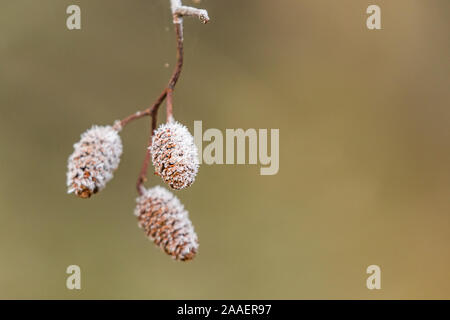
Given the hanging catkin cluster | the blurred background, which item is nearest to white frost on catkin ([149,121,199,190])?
the hanging catkin cluster

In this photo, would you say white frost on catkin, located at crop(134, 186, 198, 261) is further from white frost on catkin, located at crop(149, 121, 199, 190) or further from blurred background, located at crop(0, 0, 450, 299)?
blurred background, located at crop(0, 0, 450, 299)

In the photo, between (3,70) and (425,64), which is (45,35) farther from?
(425,64)

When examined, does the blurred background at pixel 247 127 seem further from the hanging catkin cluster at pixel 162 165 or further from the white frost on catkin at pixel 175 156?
the white frost on catkin at pixel 175 156

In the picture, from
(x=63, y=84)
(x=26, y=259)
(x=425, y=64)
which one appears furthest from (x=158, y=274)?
(x=425, y=64)

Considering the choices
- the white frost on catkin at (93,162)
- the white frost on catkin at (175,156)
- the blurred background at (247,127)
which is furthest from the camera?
the blurred background at (247,127)

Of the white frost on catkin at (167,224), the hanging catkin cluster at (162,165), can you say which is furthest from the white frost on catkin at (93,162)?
the white frost on catkin at (167,224)

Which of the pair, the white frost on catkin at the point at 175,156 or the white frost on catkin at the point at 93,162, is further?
the white frost on catkin at the point at 93,162

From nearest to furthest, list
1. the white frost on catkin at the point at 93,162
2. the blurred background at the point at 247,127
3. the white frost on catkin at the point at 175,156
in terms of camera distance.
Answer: the white frost on catkin at the point at 175,156 → the white frost on catkin at the point at 93,162 → the blurred background at the point at 247,127
